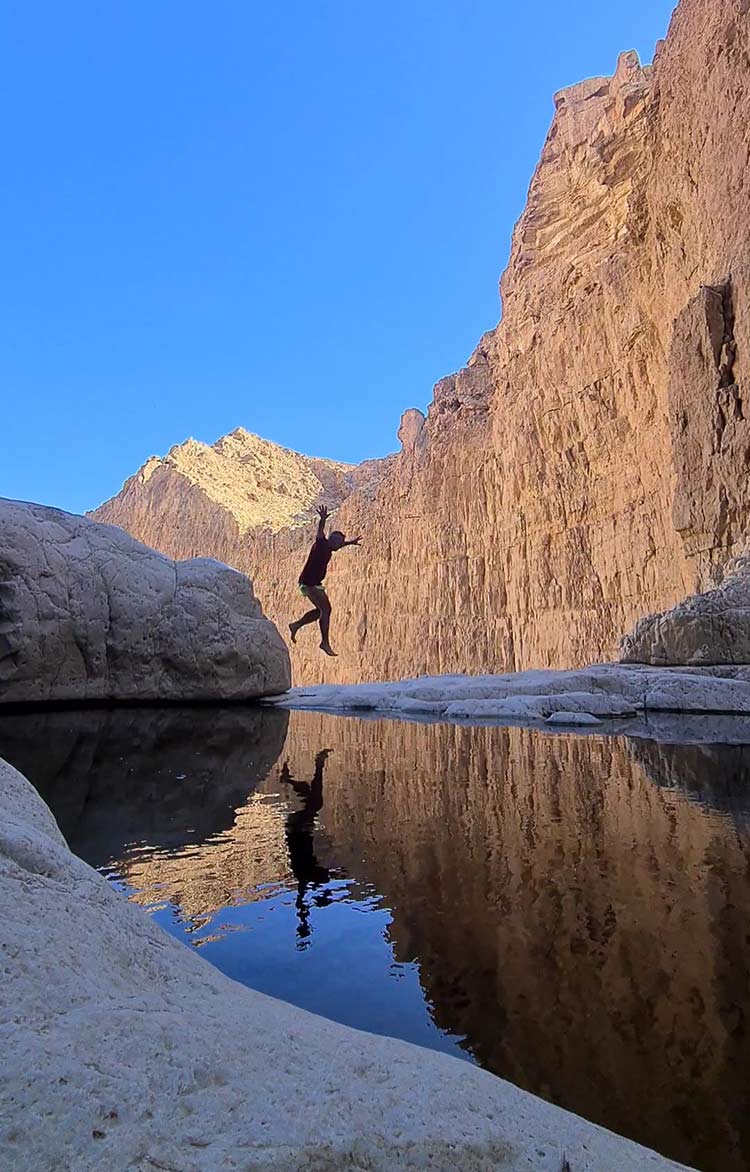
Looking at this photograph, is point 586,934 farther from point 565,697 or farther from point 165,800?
point 565,697

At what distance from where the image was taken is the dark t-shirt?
1152 cm

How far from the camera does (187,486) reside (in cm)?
4447

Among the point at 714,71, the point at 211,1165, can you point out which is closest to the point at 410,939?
the point at 211,1165

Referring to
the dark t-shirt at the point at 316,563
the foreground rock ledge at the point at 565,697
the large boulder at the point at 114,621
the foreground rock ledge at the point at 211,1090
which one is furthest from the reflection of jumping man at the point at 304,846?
the dark t-shirt at the point at 316,563

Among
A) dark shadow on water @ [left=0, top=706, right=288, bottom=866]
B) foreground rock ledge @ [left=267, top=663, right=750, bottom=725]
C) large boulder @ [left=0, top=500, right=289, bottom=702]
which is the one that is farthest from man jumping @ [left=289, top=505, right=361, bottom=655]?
dark shadow on water @ [left=0, top=706, right=288, bottom=866]

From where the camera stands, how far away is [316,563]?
38.4 ft

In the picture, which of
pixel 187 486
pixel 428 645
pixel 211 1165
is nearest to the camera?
pixel 211 1165

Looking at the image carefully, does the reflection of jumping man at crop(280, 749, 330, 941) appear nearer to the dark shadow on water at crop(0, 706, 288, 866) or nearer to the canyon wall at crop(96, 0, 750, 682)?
the dark shadow on water at crop(0, 706, 288, 866)

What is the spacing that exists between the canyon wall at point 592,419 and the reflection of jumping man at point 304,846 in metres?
11.4

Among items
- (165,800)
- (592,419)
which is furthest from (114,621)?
(592,419)

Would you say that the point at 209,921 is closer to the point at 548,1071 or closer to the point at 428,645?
the point at 548,1071

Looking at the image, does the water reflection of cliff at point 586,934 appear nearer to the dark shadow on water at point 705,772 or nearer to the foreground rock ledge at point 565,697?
the dark shadow on water at point 705,772

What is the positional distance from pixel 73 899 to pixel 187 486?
4515cm

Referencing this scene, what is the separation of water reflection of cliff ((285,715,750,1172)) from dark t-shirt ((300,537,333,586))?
8047mm
